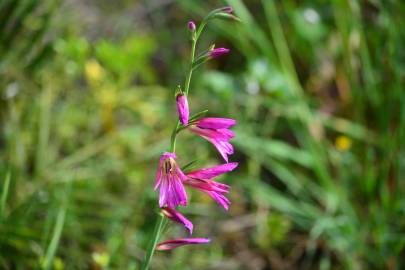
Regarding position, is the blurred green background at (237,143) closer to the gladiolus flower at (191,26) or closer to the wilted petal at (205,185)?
the wilted petal at (205,185)

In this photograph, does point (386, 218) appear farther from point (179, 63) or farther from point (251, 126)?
point (179, 63)

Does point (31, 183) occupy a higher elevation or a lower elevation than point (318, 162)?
higher

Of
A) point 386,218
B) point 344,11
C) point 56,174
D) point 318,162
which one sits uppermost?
point 344,11

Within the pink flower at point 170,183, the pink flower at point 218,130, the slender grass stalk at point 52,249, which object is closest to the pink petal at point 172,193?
the pink flower at point 170,183

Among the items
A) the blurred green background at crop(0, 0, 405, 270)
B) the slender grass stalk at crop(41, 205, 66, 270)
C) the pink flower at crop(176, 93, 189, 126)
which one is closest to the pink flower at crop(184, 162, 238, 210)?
the pink flower at crop(176, 93, 189, 126)

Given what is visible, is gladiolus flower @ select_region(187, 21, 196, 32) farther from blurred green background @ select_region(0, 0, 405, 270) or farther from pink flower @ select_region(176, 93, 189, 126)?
blurred green background @ select_region(0, 0, 405, 270)

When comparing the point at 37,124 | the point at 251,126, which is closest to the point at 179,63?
the point at 251,126
